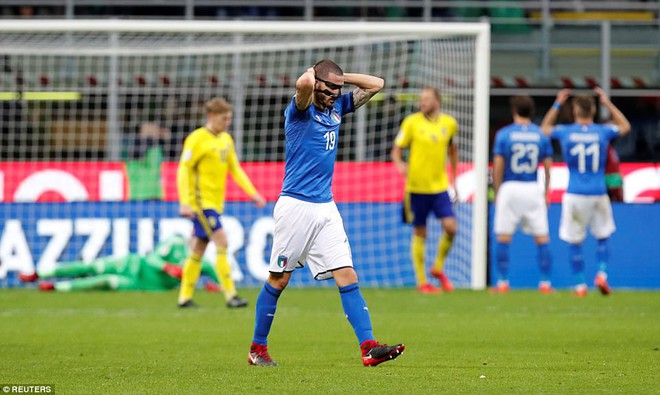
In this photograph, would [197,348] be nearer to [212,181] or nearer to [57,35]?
[212,181]

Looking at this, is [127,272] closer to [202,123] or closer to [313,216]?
[202,123]

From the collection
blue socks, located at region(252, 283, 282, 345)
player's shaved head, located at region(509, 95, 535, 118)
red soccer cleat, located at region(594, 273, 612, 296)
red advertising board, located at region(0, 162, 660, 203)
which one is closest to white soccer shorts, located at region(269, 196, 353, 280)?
blue socks, located at region(252, 283, 282, 345)

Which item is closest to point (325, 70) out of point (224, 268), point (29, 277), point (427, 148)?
point (224, 268)

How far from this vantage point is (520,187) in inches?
583

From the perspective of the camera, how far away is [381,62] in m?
17.3

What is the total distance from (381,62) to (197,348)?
8.88 metres

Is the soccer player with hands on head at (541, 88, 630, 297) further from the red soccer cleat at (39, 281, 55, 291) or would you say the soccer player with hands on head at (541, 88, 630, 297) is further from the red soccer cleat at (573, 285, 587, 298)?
the red soccer cleat at (39, 281, 55, 291)

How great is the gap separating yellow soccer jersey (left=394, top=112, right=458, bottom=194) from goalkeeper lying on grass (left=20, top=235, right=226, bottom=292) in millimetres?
2839

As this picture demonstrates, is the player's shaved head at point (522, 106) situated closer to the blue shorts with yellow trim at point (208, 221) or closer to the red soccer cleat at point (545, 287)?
the red soccer cleat at point (545, 287)

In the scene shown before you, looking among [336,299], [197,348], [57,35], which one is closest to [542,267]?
[336,299]

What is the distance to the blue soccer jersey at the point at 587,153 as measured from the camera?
14.5 metres

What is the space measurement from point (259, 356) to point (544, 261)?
24.6 ft

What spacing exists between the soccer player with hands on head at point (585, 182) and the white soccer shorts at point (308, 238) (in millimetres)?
7051

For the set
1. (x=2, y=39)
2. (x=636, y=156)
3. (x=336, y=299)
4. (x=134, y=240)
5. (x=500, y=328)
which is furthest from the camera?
(x=636, y=156)
